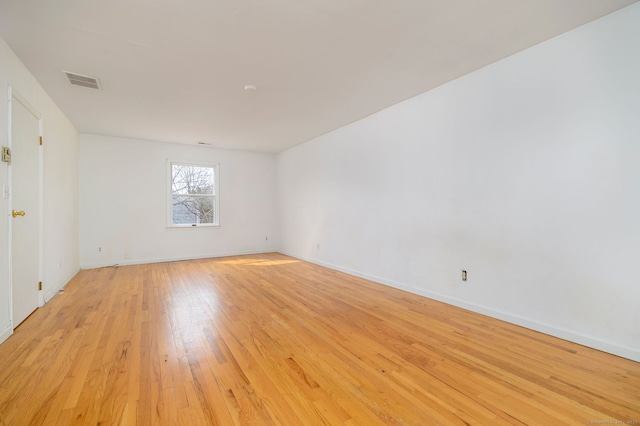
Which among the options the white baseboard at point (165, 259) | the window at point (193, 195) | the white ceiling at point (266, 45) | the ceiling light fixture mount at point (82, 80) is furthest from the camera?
the window at point (193, 195)

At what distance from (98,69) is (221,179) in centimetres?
380

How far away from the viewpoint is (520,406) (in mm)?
1533

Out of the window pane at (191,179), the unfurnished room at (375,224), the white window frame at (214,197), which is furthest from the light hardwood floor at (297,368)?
the window pane at (191,179)

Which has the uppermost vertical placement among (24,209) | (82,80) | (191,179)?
(82,80)

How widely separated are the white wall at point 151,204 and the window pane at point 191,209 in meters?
0.23

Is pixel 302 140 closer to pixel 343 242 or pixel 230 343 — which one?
pixel 343 242

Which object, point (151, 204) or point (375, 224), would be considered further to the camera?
point (151, 204)

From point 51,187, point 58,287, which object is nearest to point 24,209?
point 51,187

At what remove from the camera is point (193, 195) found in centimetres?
628

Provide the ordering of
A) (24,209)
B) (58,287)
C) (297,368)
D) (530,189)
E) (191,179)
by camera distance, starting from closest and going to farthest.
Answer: (297,368) → (530,189) → (24,209) → (58,287) → (191,179)

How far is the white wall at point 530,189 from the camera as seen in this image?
2.09m

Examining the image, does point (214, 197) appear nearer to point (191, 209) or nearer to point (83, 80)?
point (191, 209)

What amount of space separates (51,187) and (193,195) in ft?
9.12

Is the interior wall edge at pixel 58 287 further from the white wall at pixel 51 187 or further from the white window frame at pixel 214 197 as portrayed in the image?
the white window frame at pixel 214 197
